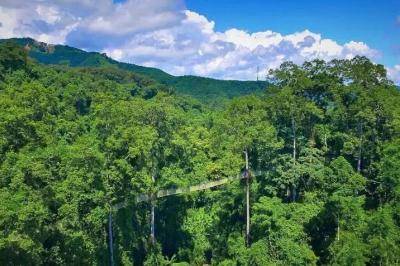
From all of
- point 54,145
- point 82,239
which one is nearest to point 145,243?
point 82,239

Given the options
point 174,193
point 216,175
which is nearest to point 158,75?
point 216,175

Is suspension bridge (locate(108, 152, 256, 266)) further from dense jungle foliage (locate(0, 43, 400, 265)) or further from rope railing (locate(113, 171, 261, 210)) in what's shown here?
dense jungle foliage (locate(0, 43, 400, 265))

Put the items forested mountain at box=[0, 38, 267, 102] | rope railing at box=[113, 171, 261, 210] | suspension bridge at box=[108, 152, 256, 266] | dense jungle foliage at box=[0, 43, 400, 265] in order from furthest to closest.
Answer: forested mountain at box=[0, 38, 267, 102] < rope railing at box=[113, 171, 261, 210] < suspension bridge at box=[108, 152, 256, 266] < dense jungle foliage at box=[0, 43, 400, 265]

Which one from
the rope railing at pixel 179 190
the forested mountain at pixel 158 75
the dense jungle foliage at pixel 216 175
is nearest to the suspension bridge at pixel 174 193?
the rope railing at pixel 179 190

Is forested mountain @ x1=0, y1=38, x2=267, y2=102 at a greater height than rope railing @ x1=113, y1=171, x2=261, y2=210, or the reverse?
forested mountain @ x1=0, y1=38, x2=267, y2=102

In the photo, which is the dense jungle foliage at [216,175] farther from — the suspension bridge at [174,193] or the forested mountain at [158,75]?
the forested mountain at [158,75]

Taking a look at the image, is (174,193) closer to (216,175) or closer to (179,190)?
(179,190)

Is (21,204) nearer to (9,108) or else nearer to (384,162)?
(9,108)

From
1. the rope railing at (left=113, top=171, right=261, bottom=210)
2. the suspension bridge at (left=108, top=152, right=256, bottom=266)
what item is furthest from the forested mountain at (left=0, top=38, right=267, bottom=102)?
the suspension bridge at (left=108, top=152, right=256, bottom=266)
